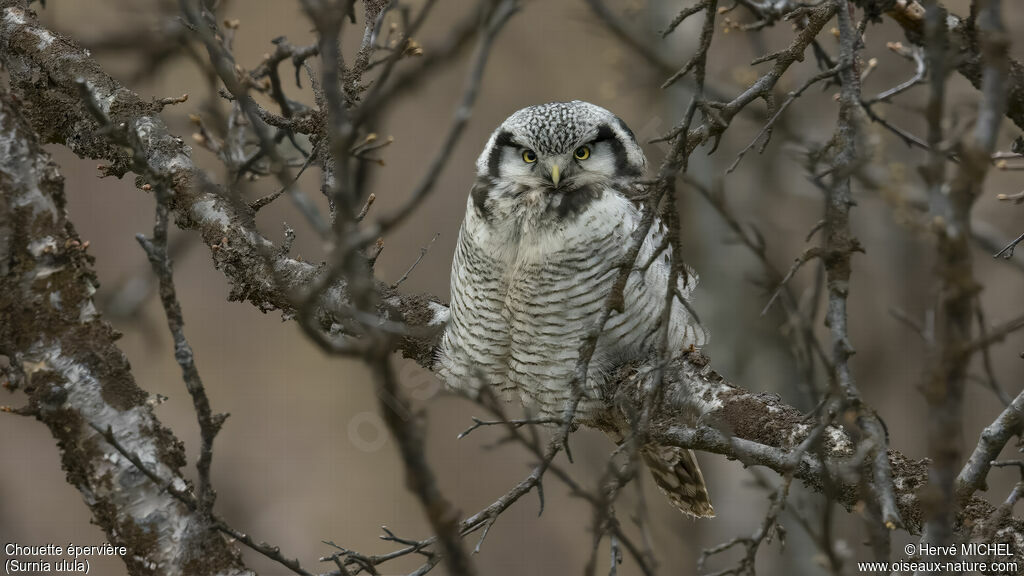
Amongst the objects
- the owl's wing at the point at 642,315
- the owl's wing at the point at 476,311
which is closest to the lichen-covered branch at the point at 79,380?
the owl's wing at the point at 476,311

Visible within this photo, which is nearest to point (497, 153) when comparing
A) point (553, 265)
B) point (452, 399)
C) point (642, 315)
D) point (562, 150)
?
point (562, 150)

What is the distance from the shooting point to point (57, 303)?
2.27 m

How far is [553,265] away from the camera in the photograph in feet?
10.5

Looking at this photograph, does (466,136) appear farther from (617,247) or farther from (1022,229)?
(617,247)

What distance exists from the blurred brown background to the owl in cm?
300

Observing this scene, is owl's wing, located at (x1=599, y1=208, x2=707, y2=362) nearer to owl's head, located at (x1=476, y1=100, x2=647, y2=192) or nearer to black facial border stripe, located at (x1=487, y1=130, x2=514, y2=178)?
owl's head, located at (x1=476, y1=100, x2=647, y2=192)

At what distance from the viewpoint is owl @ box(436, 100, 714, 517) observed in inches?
125

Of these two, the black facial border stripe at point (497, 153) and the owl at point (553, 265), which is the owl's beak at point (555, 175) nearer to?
the owl at point (553, 265)

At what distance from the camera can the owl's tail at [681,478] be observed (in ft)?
11.9

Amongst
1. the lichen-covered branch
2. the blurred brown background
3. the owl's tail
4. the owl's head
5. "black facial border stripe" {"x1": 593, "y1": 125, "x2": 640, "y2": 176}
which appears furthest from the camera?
the blurred brown background

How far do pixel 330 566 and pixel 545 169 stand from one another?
5490 millimetres

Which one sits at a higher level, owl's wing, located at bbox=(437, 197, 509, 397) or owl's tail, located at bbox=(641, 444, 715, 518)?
owl's wing, located at bbox=(437, 197, 509, 397)

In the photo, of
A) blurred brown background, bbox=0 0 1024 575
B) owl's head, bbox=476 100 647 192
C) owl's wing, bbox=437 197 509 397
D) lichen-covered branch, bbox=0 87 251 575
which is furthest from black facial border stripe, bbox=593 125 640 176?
blurred brown background, bbox=0 0 1024 575

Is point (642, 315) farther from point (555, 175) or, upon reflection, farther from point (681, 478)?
point (681, 478)
